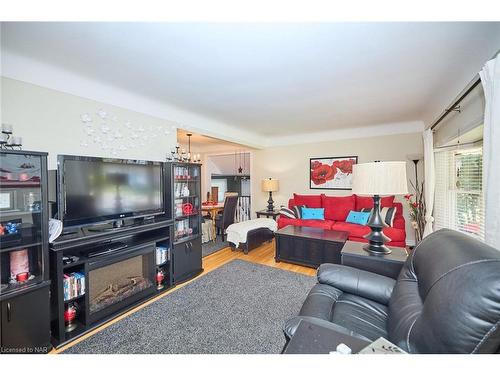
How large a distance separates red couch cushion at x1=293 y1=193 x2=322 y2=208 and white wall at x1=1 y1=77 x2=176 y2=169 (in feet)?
10.5

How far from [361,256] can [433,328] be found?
3.86 feet

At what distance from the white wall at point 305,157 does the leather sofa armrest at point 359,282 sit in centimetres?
333

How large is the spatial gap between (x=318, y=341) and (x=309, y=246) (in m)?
2.47

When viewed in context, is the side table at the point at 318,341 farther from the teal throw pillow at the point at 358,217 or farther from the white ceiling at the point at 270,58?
the teal throw pillow at the point at 358,217

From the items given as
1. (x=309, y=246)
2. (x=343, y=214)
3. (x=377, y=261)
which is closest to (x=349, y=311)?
(x=377, y=261)

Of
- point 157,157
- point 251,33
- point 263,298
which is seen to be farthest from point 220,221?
point 251,33

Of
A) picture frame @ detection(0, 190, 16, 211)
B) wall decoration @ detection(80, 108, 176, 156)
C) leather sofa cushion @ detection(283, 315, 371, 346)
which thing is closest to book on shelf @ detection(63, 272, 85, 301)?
picture frame @ detection(0, 190, 16, 211)

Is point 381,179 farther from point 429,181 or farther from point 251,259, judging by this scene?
point 251,259

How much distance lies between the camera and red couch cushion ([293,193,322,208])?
15.3 ft

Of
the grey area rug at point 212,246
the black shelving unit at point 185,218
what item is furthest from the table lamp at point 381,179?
the grey area rug at point 212,246

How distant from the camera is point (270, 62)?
1977mm

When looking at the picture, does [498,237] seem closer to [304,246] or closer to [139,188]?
[304,246]

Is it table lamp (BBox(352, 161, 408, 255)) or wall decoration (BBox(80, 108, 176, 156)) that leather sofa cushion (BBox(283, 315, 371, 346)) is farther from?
wall decoration (BBox(80, 108, 176, 156))

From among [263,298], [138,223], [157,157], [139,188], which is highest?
[157,157]
